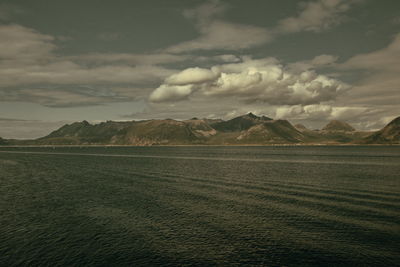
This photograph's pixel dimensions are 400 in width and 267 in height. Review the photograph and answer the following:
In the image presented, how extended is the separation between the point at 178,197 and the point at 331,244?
118 feet

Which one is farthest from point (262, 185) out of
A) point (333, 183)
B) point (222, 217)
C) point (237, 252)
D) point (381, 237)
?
point (237, 252)

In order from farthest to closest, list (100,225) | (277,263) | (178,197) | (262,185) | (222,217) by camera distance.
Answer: (262,185) < (178,197) < (222,217) < (100,225) < (277,263)

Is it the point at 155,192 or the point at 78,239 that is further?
the point at 155,192

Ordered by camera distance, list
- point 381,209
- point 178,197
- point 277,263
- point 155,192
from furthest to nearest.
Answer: point 155,192, point 178,197, point 381,209, point 277,263

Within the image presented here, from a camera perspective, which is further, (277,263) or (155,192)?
(155,192)

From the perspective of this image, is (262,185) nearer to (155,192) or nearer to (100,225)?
(155,192)

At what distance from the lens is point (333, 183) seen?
7894cm

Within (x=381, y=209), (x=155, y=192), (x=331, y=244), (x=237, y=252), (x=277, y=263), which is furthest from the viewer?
(x=155, y=192)

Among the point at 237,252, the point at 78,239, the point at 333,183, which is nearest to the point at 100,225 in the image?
the point at 78,239

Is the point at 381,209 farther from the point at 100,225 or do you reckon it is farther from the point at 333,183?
the point at 100,225

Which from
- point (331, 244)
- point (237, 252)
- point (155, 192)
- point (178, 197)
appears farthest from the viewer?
point (155, 192)

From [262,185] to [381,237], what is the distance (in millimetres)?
43144

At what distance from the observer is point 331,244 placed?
108ft

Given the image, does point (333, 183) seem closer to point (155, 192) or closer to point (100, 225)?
point (155, 192)
